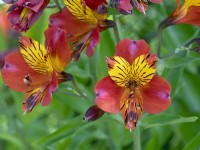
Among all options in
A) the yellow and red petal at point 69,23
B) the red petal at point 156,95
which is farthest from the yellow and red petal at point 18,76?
the red petal at point 156,95

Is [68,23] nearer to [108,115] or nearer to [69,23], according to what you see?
[69,23]

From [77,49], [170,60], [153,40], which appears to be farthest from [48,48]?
[153,40]

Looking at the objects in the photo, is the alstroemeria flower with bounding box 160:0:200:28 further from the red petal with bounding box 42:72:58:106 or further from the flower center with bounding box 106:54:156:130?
the red petal with bounding box 42:72:58:106

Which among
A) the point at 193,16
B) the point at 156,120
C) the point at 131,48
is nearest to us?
the point at 131,48

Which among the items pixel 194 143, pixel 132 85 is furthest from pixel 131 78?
pixel 194 143

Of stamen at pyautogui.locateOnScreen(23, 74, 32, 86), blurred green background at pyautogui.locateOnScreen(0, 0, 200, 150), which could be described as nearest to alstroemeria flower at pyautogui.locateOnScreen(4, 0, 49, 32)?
stamen at pyautogui.locateOnScreen(23, 74, 32, 86)

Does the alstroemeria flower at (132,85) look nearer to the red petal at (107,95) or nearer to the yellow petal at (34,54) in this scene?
the red petal at (107,95)

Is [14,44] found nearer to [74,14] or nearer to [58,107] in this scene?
[58,107]
